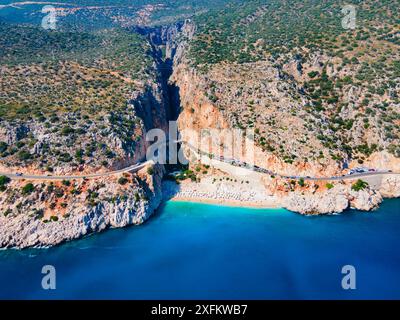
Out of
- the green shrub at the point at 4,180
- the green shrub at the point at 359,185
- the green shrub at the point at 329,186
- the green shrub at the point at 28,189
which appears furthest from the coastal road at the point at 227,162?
the green shrub at the point at 28,189

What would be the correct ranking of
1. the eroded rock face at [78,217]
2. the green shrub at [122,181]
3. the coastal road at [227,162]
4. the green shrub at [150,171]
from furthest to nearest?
1. the green shrub at [150,171]
2. the green shrub at [122,181]
3. the coastal road at [227,162]
4. the eroded rock face at [78,217]

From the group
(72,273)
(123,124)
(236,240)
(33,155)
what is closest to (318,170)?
(236,240)

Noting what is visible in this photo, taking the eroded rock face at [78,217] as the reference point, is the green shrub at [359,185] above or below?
above

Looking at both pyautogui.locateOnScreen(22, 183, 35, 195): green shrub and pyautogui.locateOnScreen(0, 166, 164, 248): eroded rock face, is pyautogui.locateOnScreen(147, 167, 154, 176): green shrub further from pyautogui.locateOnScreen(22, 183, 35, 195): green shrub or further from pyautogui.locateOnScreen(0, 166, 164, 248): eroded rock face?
pyautogui.locateOnScreen(22, 183, 35, 195): green shrub

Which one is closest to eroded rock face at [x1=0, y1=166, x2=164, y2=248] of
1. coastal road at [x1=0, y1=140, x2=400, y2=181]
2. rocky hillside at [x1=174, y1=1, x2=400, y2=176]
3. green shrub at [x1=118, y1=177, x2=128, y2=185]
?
green shrub at [x1=118, y1=177, x2=128, y2=185]

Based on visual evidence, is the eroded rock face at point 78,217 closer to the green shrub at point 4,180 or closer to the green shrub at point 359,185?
the green shrub at point 4,180

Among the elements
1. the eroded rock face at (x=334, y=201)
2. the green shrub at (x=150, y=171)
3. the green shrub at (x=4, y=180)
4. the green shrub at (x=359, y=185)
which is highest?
the green shrub at (x=4, y=180)

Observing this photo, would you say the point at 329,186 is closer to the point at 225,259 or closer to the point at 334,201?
the point at 334,201

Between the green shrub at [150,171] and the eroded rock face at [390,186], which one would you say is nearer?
the eroded rock face at [390,186]

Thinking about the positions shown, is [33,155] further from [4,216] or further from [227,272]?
[227,272]

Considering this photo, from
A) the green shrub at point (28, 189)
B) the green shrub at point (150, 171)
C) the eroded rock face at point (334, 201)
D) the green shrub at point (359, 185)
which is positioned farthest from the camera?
the green shrub at point (150, 171)
